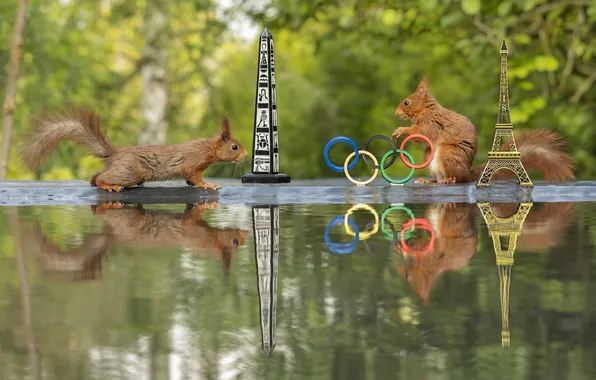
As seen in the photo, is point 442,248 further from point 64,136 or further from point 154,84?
point 154,84

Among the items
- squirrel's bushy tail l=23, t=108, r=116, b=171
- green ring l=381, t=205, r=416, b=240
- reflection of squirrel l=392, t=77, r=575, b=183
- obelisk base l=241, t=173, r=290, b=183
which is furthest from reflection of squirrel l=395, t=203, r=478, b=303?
squirrel's bushy tail l=23, t=108, r=116, b=171

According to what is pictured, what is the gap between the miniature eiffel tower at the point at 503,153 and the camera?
1406cm

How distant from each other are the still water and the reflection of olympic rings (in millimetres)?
29

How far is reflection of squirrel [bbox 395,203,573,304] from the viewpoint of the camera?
7898 mm

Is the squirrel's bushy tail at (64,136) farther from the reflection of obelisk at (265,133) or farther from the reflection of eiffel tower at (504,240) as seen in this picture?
the reflection of eiffel tower at (504,240)

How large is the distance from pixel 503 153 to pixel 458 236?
433cm

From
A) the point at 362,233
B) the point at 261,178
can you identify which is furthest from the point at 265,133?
the point at 362,233

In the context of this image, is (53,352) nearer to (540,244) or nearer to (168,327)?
(168,327)

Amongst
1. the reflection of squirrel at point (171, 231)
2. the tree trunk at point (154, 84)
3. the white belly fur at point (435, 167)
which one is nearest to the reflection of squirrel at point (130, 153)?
the reflection of squirrel at point (171, 231)

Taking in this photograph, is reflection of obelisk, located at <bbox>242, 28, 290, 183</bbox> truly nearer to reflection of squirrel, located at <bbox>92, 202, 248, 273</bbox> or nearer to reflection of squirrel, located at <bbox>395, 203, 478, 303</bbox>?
reflection of squirrel, located at <bbox>92, 202, 248, 273</bbox>

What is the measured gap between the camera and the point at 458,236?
33.0 ft

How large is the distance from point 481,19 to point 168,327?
48.7 feet

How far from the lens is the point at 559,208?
1330 cm

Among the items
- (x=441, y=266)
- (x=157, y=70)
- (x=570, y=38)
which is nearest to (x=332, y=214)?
(x=441, y=266)
